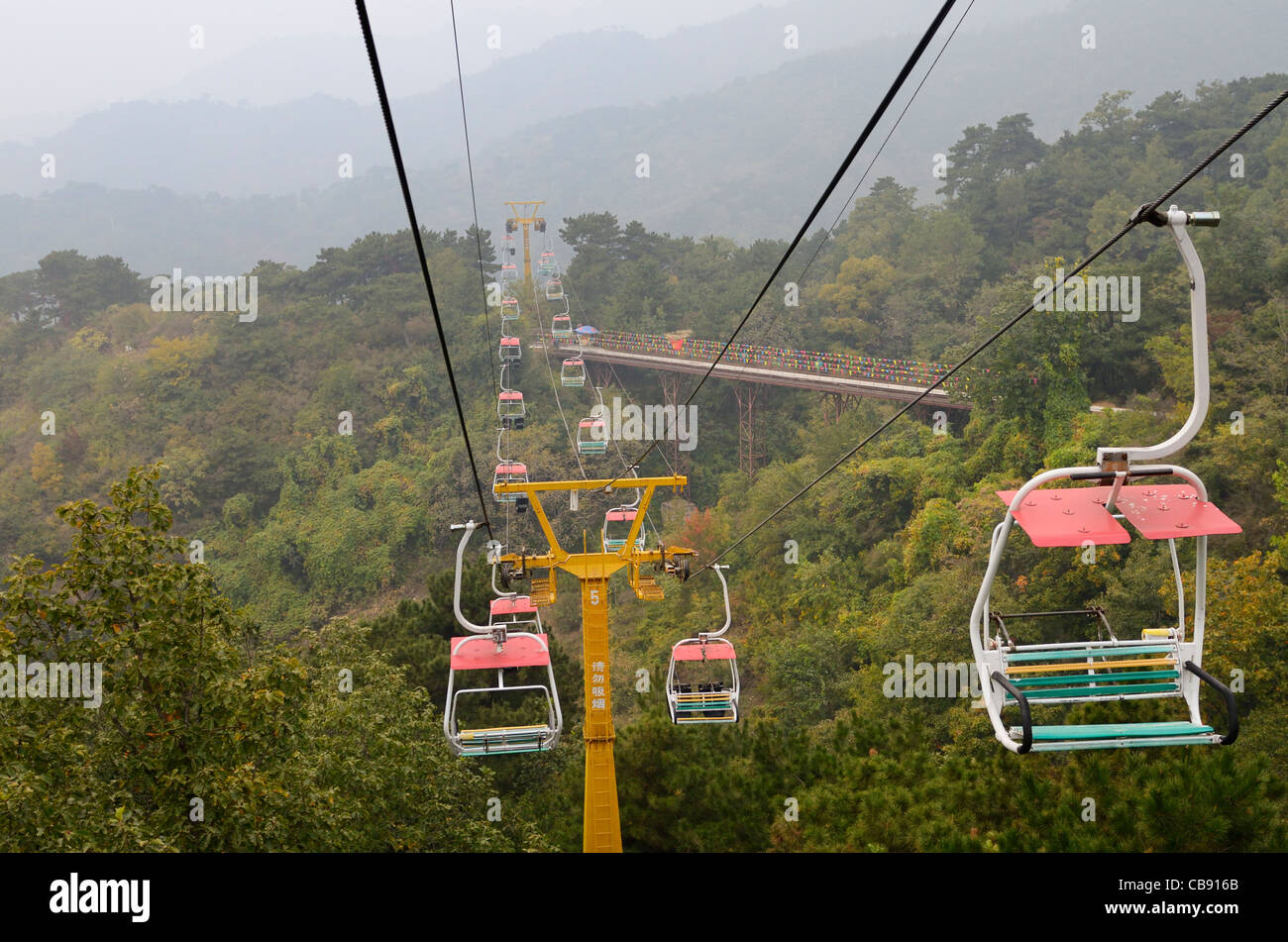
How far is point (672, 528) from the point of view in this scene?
126 ft

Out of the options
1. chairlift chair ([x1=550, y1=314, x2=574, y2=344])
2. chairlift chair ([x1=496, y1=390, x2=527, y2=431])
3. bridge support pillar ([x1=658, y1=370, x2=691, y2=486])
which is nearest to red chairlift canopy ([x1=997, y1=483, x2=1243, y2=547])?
chairlift chair ([x1=496, y1=390, x2=527, y2=431])

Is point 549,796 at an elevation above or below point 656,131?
below

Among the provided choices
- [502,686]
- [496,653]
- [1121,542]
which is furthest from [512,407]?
[1121,542]

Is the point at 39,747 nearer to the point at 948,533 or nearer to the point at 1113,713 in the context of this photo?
the point at 1113,713

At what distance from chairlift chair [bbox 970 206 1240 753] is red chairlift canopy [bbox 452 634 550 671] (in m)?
5.94

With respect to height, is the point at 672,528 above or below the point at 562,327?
below

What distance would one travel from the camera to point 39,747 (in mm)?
7410

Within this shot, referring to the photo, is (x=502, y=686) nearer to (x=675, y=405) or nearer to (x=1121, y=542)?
(x=1121, y=542)

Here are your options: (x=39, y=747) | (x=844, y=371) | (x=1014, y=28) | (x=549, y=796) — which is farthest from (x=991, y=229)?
(x=1014, y=28)

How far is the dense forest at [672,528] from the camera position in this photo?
7.99 metres

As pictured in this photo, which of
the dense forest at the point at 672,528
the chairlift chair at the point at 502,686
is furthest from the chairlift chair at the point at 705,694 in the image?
the chairlift chair at the point at 502,686

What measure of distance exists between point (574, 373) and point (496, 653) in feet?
113

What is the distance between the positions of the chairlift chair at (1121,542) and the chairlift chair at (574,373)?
109 ft
